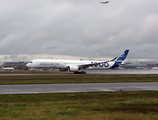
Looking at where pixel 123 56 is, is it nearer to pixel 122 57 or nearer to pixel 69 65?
pixel 122 57

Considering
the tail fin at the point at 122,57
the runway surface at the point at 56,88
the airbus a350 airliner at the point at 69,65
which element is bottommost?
the runway surface at the point at 56,88

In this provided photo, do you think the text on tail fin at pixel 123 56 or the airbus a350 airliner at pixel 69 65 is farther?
the text on tail fin at pixel 123 56

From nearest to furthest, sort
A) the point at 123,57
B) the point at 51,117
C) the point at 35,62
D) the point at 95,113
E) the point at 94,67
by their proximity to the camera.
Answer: the point at 51,117, the point at 95,113, the point at 35,62, the point at 94,67, the point at 123,57

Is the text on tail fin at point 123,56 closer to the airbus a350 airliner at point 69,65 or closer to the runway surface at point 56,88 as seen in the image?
the airbus a350 airliner at point 69,65

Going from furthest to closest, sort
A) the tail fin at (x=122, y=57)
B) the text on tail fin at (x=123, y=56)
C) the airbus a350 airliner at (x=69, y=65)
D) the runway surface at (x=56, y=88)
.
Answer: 1. the text on tail fin at (x=123, y=56)
2. the tail fin at (x=122, y=57)
3. the airbus a350 airliner at (x=69, y=65)
4. the runway surface at (x=56, y=88)

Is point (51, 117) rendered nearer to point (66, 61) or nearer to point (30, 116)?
point (30, 116)

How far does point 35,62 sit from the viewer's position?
57094 millimetres

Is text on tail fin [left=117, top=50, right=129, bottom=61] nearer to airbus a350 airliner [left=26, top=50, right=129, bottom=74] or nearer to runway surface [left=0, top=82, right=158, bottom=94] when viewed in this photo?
airbus a350 airliner [left=26, top=50, right=129, bottom=74]

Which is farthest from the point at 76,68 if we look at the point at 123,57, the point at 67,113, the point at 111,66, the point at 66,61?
the point at 67,113

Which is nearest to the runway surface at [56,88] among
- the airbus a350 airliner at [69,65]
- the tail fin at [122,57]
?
the airbus a350 airliner at [69,65]

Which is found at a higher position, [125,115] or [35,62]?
[35,62]

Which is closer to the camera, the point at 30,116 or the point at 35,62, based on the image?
the point at 30,116

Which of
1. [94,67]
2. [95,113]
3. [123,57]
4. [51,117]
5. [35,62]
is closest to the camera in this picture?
[51,117]

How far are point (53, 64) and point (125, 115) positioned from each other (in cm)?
4848
